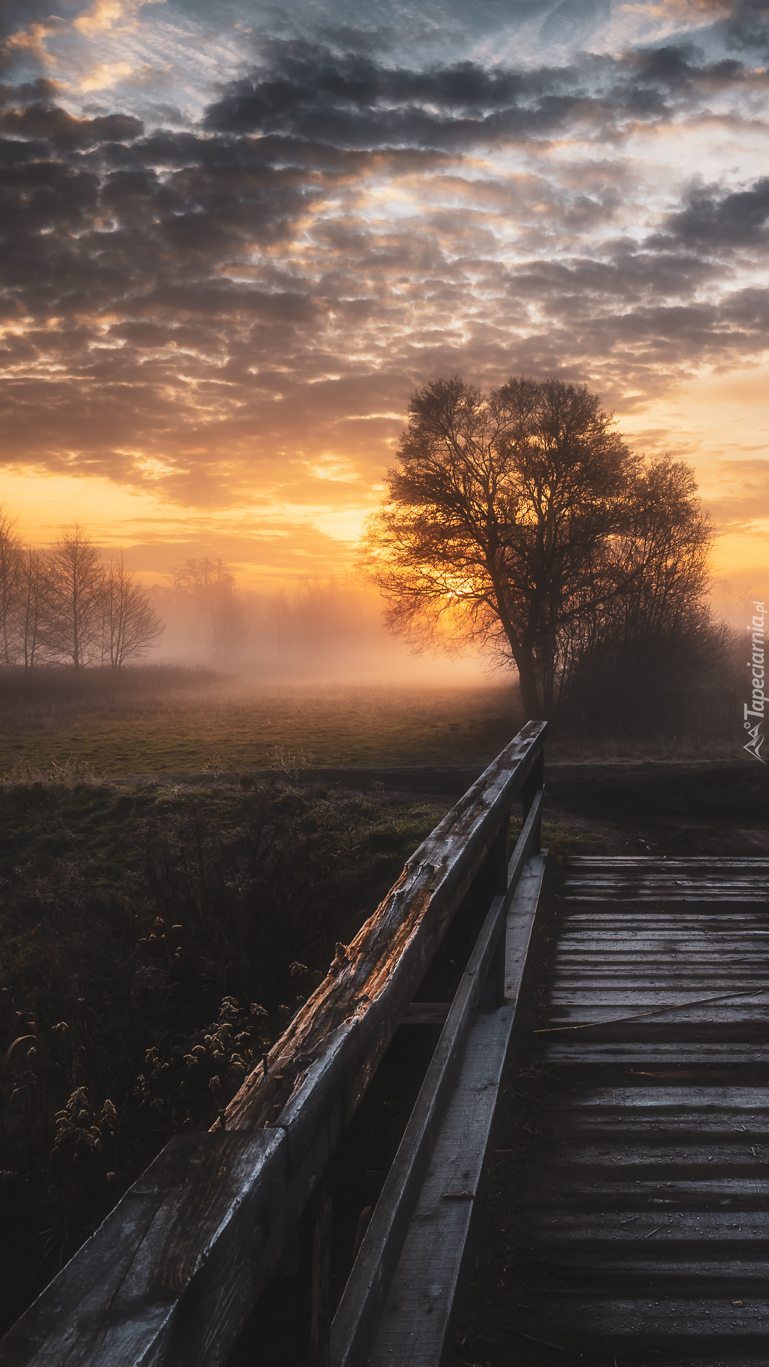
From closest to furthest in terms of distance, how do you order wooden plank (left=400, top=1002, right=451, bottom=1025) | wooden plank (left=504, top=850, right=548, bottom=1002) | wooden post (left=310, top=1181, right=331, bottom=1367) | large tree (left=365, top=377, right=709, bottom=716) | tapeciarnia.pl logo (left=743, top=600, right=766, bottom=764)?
1. wooden post (left=310, top=1181, right=331, bottom=1367)
2. wooden plank (left=400, top=1002, right=451, bottom=1025)
3. wooden plank (left=504, top=850, right=548, bottom=1002)
4. tapeciarnia.pl logo (left=743, top=600, right=766, bottom=764)
5. large tree (left=365, top=377, right=709, bottom=716)

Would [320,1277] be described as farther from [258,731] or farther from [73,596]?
[73,596]

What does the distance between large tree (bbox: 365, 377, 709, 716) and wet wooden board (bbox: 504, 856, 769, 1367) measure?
716 inches

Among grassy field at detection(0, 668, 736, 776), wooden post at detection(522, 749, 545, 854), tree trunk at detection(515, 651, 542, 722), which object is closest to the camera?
wooden post at detection(522, 749, 545, 854)

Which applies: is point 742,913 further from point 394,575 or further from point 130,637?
point 130,637

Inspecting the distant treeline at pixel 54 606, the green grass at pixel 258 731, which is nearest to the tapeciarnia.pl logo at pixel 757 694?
the green grass at pixel 258 731

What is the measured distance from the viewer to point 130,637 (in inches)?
2124

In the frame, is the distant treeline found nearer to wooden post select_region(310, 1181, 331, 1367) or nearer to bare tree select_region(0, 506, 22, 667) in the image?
bare tree select_region(0, 506, 22, 667)

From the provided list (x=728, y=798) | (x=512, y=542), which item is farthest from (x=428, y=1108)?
(x=512, y=542)

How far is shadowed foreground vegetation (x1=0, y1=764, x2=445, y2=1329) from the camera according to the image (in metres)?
4.73

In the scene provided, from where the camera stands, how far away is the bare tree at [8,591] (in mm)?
48094

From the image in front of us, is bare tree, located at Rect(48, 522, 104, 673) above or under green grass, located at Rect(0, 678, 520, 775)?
above

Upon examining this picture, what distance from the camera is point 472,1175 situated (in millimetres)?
2564

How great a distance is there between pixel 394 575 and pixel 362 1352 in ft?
72.1

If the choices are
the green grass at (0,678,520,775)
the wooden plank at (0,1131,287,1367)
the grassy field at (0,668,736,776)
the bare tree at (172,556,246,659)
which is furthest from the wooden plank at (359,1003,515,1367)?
the bare tree at (172,556,246,659)
